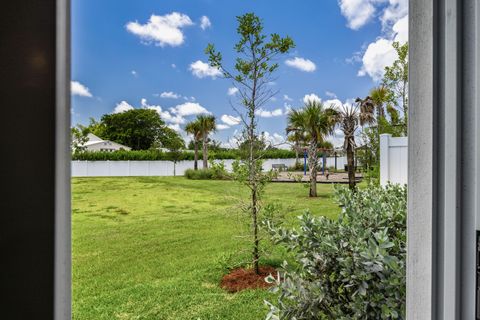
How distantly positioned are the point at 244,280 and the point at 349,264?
2.20 feet

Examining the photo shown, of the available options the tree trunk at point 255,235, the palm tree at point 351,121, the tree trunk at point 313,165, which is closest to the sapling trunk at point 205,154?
the tree trunk at point 255,235

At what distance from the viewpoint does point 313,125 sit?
1.29 m

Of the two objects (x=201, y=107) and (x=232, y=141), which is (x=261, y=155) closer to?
(x=232, y=141)

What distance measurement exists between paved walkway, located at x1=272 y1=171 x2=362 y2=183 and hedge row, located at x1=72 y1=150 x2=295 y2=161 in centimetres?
8

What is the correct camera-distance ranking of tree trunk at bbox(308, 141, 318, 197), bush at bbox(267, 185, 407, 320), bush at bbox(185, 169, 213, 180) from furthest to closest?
bush at bbox(185, 169, 213, 180) < tree trunk at bbox(308, 141, 318, 197) < bush at bbox(267, 185, 407, 320)

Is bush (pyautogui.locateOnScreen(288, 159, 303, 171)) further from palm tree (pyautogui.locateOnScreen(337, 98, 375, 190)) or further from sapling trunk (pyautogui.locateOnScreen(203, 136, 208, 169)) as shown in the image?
sapling trunk (pyautogui.locateOnScreen(203, 136, 208, 169))

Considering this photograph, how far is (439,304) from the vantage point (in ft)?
1.37

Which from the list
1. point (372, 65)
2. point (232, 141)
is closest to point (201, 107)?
point (232, 141)

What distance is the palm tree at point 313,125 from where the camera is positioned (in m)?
1.26

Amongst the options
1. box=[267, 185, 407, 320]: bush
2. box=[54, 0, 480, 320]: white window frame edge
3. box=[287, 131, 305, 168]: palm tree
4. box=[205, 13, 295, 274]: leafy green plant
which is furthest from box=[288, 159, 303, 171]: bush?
box=[54, 0, 480, 320]: white window frame edge
